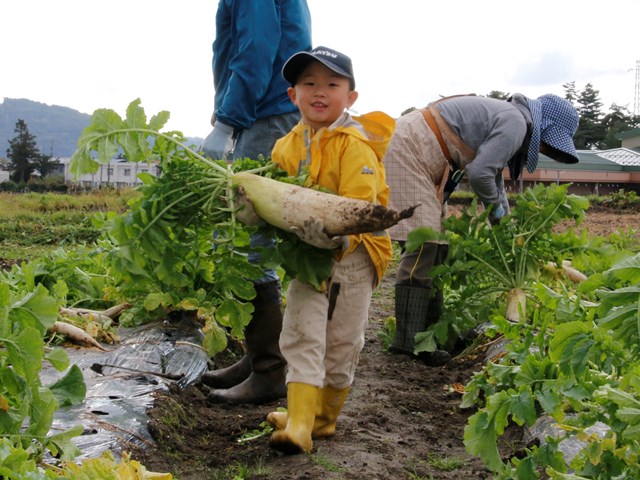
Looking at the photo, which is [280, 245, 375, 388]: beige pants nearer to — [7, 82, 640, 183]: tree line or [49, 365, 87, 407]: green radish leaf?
[49, 365, 87, 407]: green radish leaf

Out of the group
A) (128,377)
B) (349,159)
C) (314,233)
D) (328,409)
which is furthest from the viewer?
(128,377)

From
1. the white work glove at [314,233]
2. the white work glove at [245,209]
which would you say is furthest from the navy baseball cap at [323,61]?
the white work glove at [314,233]

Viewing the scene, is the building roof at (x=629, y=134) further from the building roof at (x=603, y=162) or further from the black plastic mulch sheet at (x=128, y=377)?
the black plastic mulch sheet at (x=128, y=377)

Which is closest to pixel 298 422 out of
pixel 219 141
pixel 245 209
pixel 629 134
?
pixel 245 209

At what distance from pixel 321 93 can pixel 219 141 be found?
0.86m

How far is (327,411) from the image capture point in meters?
3.22

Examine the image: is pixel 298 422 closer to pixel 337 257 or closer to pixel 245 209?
pixel 337 257

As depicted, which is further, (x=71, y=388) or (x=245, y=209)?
Result: (x=245, y=209)

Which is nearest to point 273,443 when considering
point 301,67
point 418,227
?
point 301,67

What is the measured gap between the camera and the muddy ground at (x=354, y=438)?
2828 mm

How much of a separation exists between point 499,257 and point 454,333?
2.05ft

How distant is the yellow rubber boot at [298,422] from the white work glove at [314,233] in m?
0.55

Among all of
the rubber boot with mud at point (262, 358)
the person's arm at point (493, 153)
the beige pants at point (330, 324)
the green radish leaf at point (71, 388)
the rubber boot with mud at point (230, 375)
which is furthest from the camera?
the person's arm at point (493, 153)

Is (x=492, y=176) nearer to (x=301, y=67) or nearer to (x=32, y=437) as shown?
(x=301, y=67)
